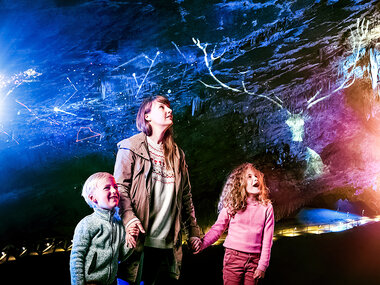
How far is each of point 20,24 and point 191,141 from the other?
7.48 feet

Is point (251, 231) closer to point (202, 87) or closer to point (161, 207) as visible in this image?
point (161, 207)

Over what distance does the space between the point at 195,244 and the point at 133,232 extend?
507 mm

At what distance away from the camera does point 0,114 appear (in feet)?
9.77

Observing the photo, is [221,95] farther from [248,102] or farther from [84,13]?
[84,13]

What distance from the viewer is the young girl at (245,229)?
6.77 ft

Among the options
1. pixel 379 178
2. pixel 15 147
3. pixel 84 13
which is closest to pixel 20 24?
pixel 84 13

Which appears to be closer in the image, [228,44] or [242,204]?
[242,204]

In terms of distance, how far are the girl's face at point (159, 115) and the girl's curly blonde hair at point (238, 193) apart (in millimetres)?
726

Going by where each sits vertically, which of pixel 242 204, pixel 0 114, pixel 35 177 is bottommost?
pixel 242 204

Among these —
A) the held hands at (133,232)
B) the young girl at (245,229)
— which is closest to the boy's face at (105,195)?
the held hands at (133,232)

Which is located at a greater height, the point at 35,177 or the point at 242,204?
the point at 35,177

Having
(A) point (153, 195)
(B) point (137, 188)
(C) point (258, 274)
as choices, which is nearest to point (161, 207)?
(A) point (153, 195)

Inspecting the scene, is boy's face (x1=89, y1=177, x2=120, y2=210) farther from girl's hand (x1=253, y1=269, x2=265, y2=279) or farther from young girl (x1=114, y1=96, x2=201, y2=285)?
girl's hand (x1=253, y1=269, x2=265, y2=279)

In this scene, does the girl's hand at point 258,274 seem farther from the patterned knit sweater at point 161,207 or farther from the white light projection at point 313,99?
the white light projection at point 313,99
